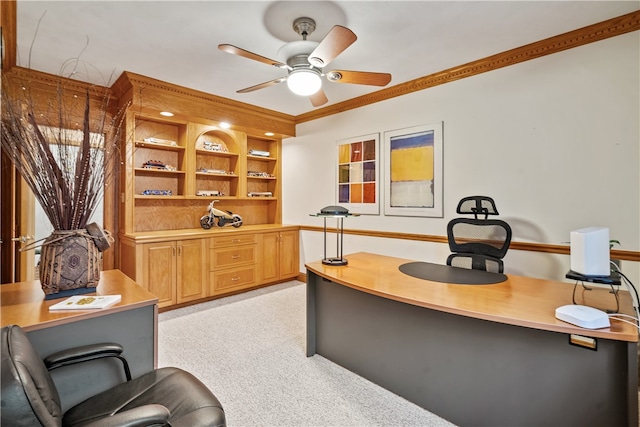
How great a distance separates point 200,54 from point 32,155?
181cm

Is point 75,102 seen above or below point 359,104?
below

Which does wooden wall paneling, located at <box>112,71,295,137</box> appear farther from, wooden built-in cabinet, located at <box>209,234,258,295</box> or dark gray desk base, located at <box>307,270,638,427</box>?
dark gray desk base, located at <box>307,270,638,427</box>

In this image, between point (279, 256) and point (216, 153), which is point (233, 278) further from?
point (216, 153)

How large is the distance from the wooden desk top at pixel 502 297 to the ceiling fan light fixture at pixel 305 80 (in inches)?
56.2

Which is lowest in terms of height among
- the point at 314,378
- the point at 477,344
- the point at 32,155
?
the point at 314,378

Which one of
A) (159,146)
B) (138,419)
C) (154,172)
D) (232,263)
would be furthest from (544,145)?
(154,172)

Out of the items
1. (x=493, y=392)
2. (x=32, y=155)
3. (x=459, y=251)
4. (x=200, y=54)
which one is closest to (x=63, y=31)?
(x=200, y=54)

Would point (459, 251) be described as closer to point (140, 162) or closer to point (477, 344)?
point (477, 344)

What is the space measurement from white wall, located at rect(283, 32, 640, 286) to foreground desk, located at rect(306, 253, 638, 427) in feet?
3.19

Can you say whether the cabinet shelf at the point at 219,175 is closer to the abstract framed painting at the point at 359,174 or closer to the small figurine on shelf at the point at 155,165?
the small figurine on shelf at the point at 155,165

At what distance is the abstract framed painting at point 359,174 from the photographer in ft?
12.9

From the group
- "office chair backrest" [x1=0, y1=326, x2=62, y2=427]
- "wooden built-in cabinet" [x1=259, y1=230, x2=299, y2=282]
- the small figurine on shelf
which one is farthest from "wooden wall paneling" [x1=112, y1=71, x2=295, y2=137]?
"office chair backrest" [x1=0, y1=326, x2=62, y2=427]

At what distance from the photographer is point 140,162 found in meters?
3.88

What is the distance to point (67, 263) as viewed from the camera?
1.63 meters
